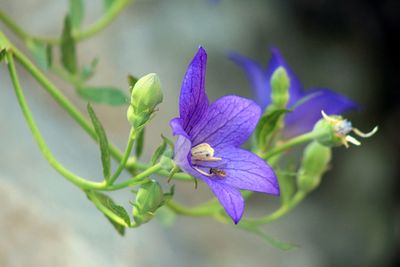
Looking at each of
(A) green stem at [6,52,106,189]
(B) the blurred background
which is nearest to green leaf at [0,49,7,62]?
(A) green stem at [6,52,106,189]

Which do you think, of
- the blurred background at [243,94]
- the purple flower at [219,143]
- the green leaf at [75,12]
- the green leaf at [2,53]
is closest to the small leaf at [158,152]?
the purple flower at [219,143]

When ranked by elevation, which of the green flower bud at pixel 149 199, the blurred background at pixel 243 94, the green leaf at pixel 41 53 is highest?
the green leaf at pixel 41 53

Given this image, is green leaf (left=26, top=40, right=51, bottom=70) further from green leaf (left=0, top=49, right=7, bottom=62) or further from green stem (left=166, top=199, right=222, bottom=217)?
green stem (left=166, top=199, right=222, bottom=217)

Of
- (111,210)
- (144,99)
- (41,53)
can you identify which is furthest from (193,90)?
(41,53)

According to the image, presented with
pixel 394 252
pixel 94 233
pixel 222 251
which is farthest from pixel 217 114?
pixel 394 252

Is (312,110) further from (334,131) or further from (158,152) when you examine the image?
(158,152)

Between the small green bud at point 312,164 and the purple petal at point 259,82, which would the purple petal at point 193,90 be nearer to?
the small green bud at point 312,164
